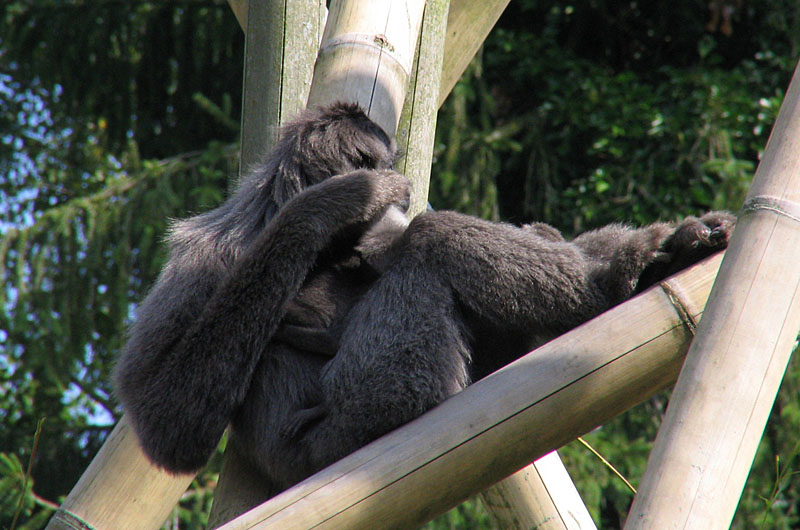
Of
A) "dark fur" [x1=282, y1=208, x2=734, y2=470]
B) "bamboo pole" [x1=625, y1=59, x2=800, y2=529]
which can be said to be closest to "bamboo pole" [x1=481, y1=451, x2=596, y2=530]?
"dark fur" [x1=282, y1=208, x2=734, y2=470]

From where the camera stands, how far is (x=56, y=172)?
9.59 meters

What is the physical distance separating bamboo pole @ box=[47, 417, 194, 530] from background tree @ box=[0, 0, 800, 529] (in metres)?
2.22

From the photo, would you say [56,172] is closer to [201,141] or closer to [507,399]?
[201,141]

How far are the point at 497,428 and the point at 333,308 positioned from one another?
1.14 m

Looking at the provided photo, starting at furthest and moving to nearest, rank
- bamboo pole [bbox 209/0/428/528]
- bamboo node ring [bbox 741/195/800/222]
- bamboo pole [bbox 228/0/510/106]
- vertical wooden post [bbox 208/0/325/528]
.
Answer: bamboo pole [bbox 228/0/510/106], vertical wooden post [bbox 208/0/325/528], bamboo pole [bbox 209/0/428/528], bamboo node ring [bbox 741/195/800/222]

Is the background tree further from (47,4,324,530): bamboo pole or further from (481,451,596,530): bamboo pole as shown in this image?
(481,451,596,530): bamboo pole

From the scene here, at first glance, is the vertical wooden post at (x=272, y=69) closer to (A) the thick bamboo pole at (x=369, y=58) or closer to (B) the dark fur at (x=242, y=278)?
(A) the thick bamboo pole at (x=369, y=58)

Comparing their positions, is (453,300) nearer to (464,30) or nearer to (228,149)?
(464,30)

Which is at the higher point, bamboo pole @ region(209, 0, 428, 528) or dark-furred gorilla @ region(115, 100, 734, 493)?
bamboo pole @ region(209, 0, 428, 528)

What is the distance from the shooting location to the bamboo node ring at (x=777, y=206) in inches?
81.7

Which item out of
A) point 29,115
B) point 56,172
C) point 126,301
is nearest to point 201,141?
point 56,172

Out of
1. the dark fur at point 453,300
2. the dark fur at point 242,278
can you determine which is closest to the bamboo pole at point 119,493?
the dark fur at point 242,278

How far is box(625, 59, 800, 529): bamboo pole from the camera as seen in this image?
1899 mm

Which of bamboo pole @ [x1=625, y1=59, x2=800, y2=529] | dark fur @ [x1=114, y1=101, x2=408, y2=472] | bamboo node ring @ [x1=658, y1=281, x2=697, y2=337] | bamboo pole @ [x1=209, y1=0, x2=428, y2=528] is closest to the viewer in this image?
bamboo pole @ [x1=625, y1=59, x2=800, y2=529]
